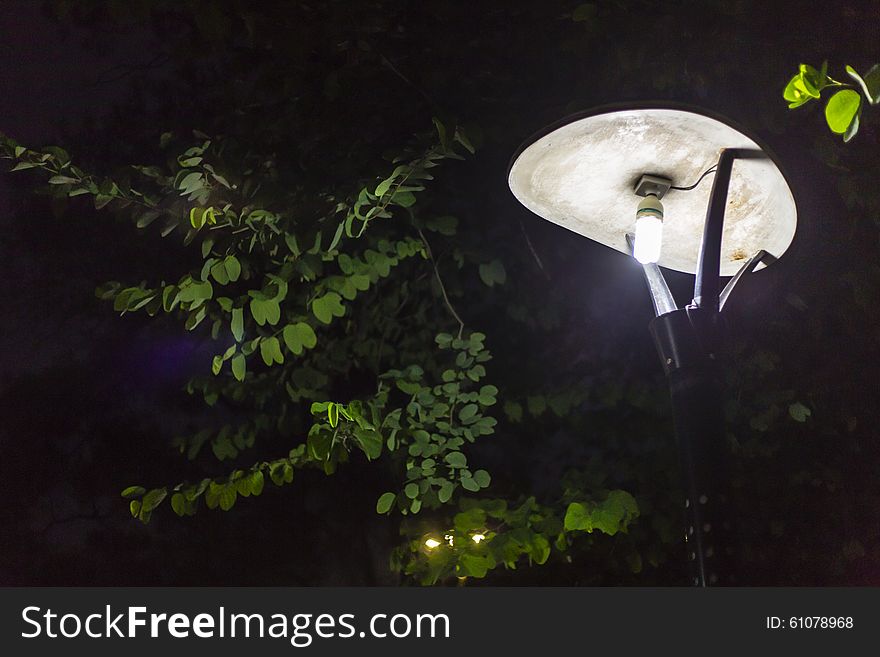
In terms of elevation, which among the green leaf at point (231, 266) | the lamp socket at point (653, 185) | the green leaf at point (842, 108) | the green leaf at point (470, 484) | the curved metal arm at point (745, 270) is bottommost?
the green leaf at point (842, 108)

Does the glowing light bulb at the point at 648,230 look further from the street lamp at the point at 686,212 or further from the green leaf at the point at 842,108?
the green leaf at the point at 842,108

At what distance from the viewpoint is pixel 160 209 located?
11.7 ft

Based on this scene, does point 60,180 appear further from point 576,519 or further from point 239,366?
point 576,519

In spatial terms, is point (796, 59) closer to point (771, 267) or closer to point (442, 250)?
point (771, 267)

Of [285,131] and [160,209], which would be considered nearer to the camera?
[160,209]

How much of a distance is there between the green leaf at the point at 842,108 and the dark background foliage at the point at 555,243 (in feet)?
3.17

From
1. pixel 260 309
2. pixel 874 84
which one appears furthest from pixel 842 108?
pixel 260 309

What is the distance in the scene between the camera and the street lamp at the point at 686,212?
7.09 ft

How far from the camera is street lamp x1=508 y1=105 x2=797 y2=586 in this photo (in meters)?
2.16

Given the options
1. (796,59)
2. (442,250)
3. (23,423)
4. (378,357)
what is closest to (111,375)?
(23,423)

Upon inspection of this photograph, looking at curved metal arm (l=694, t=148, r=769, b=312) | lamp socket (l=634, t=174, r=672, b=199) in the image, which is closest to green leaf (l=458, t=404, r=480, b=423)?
lamp socket (l=634, t=174, r=672, b=199)

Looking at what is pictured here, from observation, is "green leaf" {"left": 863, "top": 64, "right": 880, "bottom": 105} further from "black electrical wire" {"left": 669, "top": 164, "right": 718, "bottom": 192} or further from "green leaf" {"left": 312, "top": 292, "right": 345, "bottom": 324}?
"green leaf" {"left": 312, "top": 292, "right": 345, "bottom": 324}

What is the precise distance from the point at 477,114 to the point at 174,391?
5.00 m

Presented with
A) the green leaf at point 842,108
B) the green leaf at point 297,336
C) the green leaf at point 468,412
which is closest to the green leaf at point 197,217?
the green leaf at point 297,336
